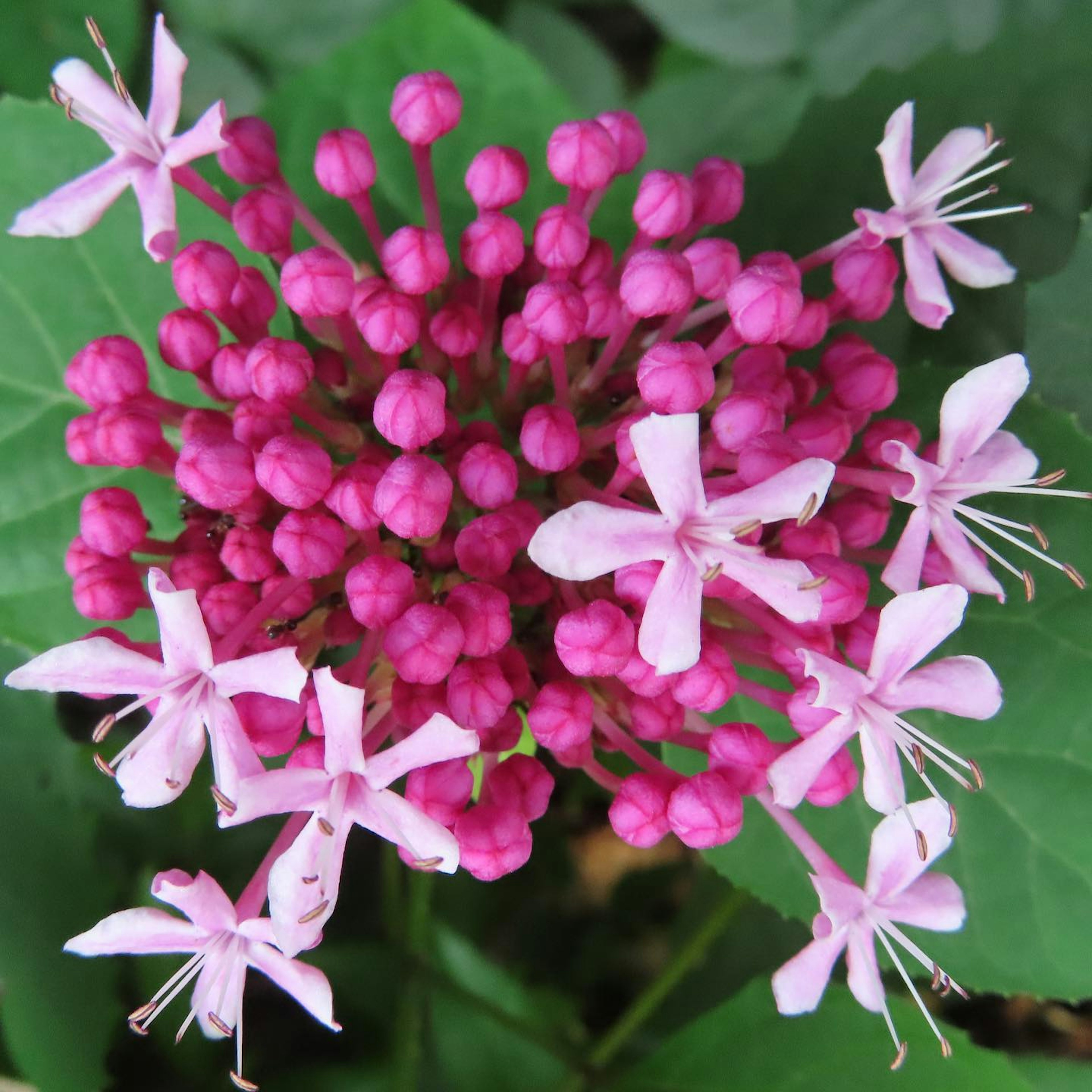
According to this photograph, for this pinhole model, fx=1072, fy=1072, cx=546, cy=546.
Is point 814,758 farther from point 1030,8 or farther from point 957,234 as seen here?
point 1030,8

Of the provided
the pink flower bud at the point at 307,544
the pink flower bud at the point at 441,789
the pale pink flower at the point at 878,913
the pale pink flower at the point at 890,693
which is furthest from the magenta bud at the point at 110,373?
the pale pink flower at the point at 878,913

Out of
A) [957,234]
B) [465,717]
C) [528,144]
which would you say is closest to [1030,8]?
[957,234]

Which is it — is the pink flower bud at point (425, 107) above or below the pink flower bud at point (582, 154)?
above

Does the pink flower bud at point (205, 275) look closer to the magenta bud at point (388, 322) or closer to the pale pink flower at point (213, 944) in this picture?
the magenta bud at point (388, 322)

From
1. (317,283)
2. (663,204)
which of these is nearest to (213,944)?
(317,283)

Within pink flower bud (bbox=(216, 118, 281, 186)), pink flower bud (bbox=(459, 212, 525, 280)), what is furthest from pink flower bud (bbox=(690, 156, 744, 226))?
pink flower bud (bbox=(216, 118, 281, 186))

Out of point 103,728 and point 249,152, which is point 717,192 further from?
point 103,728

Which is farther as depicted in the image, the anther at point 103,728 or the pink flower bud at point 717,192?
the pink flower bud at point 717,192
